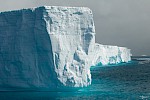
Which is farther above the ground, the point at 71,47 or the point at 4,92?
the point at 71,47

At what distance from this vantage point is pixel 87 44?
127 ft

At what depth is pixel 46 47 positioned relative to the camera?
36.2m

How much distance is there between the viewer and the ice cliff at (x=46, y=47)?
36.2 m

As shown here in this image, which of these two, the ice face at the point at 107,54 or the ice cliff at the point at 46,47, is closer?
the ice cliff at the point at 46,47

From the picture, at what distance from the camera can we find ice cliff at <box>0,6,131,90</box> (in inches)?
1423

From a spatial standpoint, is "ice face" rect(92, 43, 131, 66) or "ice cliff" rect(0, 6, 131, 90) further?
"ice face" rect(92, 43, 131, 66)

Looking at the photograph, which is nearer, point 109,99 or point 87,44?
point 109,99

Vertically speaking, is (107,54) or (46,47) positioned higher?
(107,54)

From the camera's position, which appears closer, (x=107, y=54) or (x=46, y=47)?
(x=46, y=47)

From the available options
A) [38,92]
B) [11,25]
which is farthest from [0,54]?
[38,92]

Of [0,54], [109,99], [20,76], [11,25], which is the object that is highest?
[11,25]

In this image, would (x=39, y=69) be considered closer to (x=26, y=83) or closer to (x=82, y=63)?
(x=26, y=83)

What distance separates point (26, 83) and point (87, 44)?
27.6ft

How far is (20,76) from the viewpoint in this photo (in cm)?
3741
